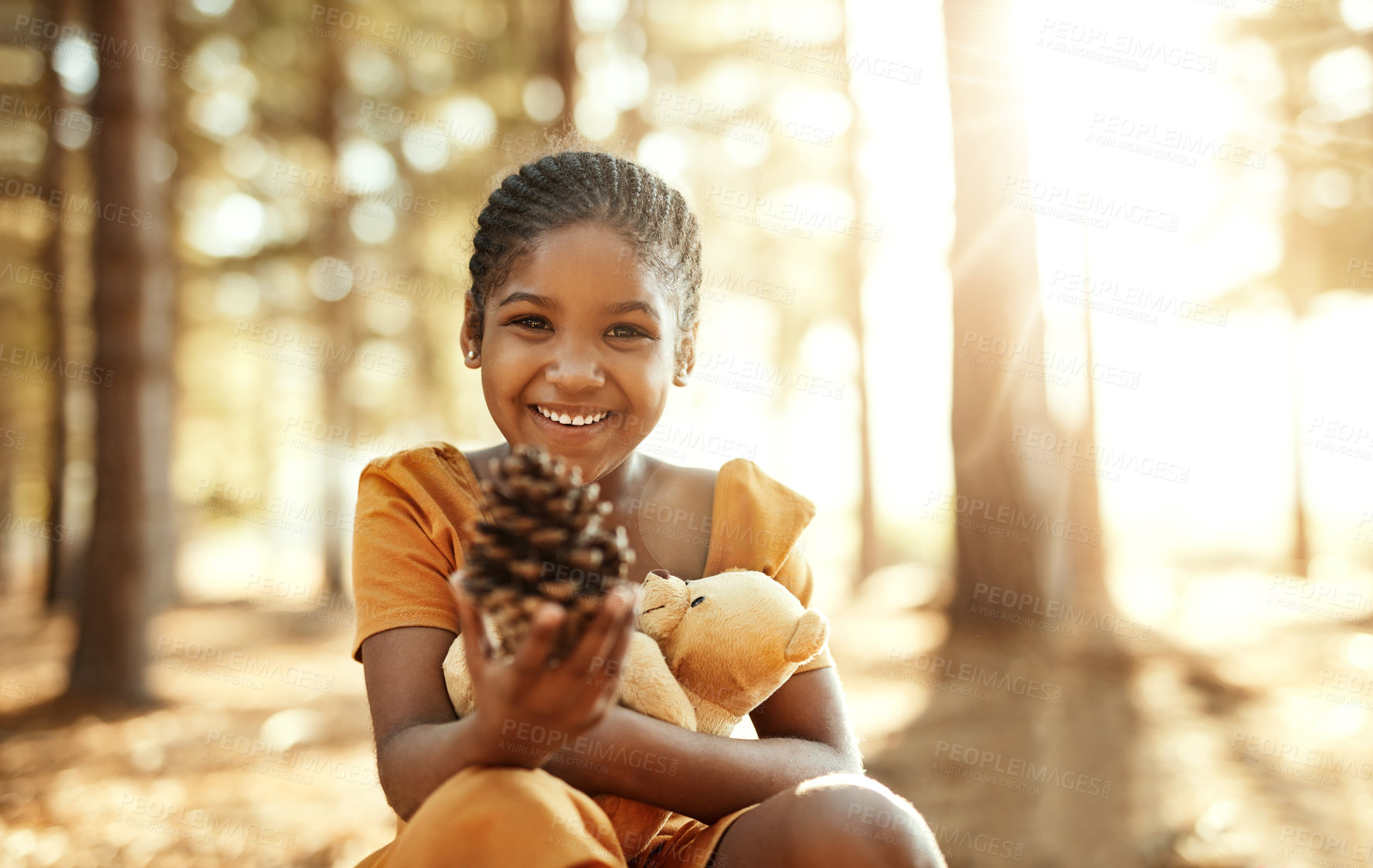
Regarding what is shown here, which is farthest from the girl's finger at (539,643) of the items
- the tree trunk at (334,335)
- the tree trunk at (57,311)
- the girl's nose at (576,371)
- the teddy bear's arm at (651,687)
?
the tree trunk at (57,311)

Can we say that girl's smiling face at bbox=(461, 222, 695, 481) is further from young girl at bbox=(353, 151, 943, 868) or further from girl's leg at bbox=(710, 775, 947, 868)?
girl's leg at bbox=(710, 775, 947, 868)

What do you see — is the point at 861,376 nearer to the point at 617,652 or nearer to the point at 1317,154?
the point at 1317,154

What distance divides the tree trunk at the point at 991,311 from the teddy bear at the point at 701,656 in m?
4.83

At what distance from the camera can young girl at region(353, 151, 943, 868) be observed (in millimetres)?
1192

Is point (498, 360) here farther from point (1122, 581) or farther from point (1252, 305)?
point (1122, 581)

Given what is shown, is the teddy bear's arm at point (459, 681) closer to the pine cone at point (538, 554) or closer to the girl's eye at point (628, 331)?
the pine cone at point (538, 554)

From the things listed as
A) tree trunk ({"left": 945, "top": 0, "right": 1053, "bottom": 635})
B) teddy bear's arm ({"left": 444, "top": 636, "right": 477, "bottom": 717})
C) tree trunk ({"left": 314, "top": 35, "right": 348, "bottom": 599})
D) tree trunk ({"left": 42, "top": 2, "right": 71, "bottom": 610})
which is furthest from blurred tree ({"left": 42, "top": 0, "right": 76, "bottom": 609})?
teddy bear's arm ({"left": 444, "top": 636, "right": 477, "bottom": 717})

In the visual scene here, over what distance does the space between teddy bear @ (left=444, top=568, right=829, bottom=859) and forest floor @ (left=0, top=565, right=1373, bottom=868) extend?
2.77m

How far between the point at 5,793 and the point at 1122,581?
16.1 m

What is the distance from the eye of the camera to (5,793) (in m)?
4.64

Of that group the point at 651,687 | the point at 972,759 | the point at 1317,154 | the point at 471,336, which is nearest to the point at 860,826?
the point at 651,687

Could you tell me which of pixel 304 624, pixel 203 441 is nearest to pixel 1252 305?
pixel 304 624

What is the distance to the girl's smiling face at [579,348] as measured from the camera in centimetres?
183

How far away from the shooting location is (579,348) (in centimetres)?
183
